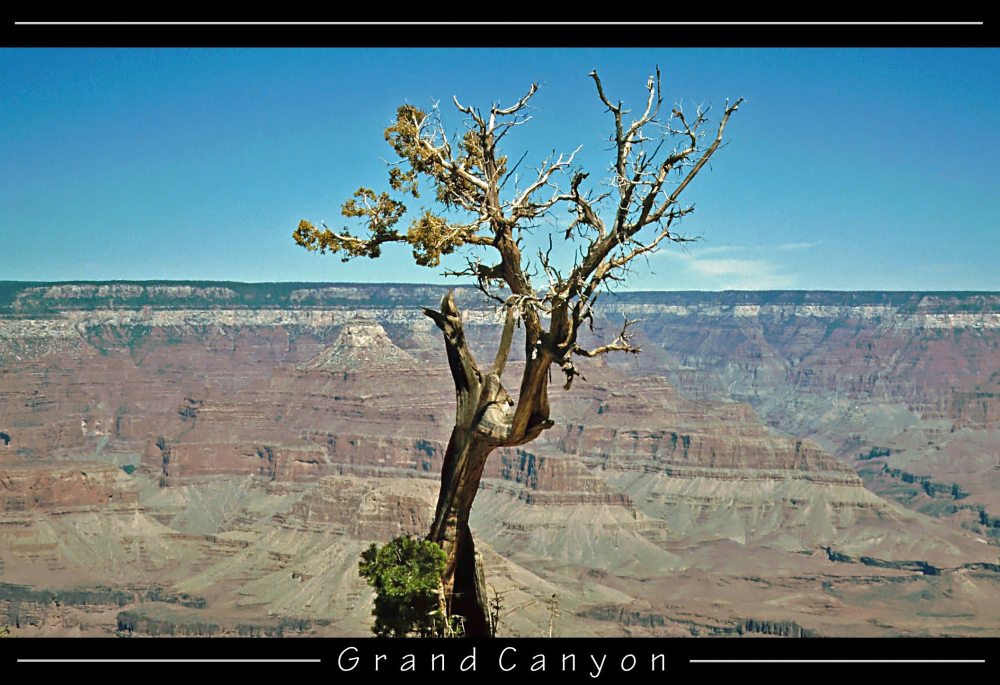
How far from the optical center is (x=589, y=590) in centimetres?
13150

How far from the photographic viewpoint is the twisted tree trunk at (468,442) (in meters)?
19.4

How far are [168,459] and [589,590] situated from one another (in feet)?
292

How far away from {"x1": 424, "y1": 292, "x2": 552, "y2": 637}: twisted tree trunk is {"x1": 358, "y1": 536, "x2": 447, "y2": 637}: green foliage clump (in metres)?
0.50

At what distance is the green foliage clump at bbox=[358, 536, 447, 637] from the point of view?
64.4 feet

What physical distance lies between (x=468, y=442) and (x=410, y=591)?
2.46 meters

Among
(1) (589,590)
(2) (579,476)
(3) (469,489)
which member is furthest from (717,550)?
(3) (469,489)
